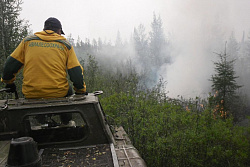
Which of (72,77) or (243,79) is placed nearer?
(72,77)

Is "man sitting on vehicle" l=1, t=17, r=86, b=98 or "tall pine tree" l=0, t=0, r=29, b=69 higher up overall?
"tall pine tree" l=0, t=0, r=29, b=69

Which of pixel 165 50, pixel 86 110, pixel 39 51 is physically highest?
pixel 165 50

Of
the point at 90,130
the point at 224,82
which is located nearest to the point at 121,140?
the point at 90,130

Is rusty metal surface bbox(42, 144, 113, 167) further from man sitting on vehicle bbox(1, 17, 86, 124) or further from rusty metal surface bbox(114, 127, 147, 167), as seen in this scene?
man sitting on vehicle bbox(1, 17, 86, 124)

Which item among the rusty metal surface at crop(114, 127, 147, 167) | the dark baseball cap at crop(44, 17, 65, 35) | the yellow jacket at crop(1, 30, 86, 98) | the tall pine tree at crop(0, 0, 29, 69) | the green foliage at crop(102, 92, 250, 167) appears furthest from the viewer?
the tall pine tree at crop(0, 0, 29, 69)

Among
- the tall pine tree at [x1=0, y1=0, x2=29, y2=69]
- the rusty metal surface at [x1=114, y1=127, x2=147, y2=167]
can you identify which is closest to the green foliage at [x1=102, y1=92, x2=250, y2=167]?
the rusty metal surface at [x1=114, y1=127, x2=147, y2=167]

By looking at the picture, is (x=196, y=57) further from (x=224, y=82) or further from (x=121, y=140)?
(x=121, y=140)

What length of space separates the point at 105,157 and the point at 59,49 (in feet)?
5.66

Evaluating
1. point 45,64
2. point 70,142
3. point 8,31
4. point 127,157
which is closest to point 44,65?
point 45,64

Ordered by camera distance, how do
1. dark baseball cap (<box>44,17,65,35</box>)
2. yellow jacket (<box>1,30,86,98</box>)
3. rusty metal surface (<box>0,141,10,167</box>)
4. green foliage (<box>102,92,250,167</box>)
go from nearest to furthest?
rusty metal surface (<box>0,141,10,167</box>) → yellow jacket (<box>1,30,86,98</box>) → dark baseball cap (<box>44,17,65,35</box>) → green foliage (<box>102,92,250,167</box>)

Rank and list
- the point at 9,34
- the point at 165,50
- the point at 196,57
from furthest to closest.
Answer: the point at 165,50, the point at 196,57, the point at 9,34

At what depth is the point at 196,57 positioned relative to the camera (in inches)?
2124

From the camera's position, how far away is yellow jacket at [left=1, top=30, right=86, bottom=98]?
3053mm

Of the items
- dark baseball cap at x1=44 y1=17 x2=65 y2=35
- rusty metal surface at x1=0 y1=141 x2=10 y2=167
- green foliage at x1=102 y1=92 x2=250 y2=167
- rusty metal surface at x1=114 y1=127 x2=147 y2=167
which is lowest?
green foliage at x1=102 y1=92 x2=250 y2=167
